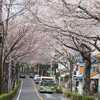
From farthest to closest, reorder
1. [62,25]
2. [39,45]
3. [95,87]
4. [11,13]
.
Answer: [95,87]
[39,45]
[11,13]
[62,25]

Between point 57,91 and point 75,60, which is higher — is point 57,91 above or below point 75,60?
below

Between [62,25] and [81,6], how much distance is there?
649 centimetres

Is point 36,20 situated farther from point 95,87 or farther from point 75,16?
point 95,87

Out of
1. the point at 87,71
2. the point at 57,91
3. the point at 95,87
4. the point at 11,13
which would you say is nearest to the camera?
the point at 11,13

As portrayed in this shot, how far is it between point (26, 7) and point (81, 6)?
559 cm

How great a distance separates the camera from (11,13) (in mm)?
26969

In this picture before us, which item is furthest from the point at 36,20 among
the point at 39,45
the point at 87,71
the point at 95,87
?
the point at 95,87

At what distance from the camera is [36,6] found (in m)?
23.6

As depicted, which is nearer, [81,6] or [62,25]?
[81,6]

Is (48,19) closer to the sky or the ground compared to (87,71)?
closer to the sky

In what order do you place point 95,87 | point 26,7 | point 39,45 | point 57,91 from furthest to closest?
point 57,91, point 95,87, point 39,45, point 26,7

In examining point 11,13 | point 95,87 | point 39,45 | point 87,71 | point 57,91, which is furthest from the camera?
point 57,91

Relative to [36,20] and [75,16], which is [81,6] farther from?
[36,20]

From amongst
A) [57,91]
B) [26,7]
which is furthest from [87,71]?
[57,91]
